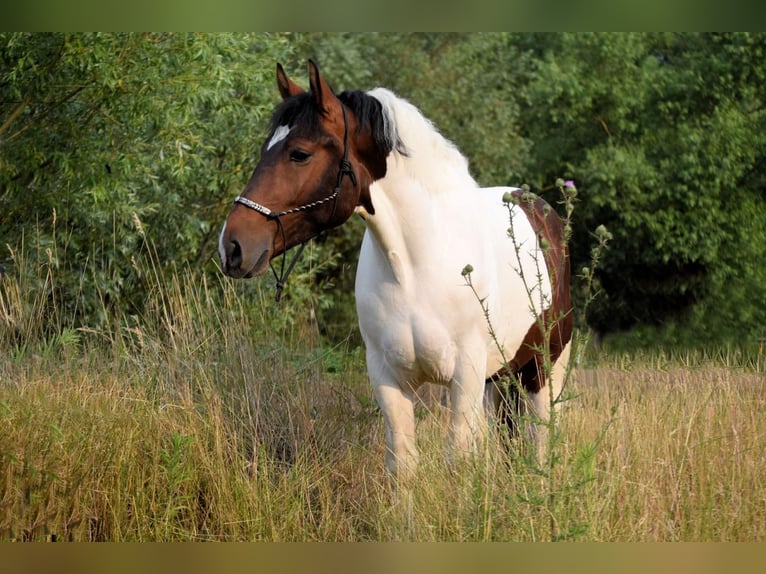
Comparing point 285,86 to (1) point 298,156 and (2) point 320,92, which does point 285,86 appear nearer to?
(2) point 320,92

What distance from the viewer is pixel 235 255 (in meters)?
4.27

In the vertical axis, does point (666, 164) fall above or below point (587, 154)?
below

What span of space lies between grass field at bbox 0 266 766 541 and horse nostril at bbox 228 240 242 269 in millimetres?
1104

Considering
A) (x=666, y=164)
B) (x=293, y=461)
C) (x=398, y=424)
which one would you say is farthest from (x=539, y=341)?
(x=666, y=164)

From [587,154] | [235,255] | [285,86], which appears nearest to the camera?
[235,255]

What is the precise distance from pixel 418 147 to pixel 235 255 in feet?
3.43

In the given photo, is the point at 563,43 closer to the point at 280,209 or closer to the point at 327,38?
the point at 327,38

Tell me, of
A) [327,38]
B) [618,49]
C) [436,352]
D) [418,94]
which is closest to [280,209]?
[436,352]

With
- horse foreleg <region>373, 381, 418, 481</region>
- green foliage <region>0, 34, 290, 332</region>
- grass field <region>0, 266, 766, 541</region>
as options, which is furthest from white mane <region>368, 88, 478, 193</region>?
green foliage <region>0, 34, 290, 332</region>

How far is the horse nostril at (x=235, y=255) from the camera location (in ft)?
13.9

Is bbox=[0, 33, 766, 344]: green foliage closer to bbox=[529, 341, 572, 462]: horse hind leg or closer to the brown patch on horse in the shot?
the brown patch on horse

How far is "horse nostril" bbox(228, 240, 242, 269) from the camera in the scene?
4.24 metres

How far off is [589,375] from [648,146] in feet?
33.0

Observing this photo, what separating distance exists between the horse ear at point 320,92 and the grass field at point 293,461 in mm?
1639
